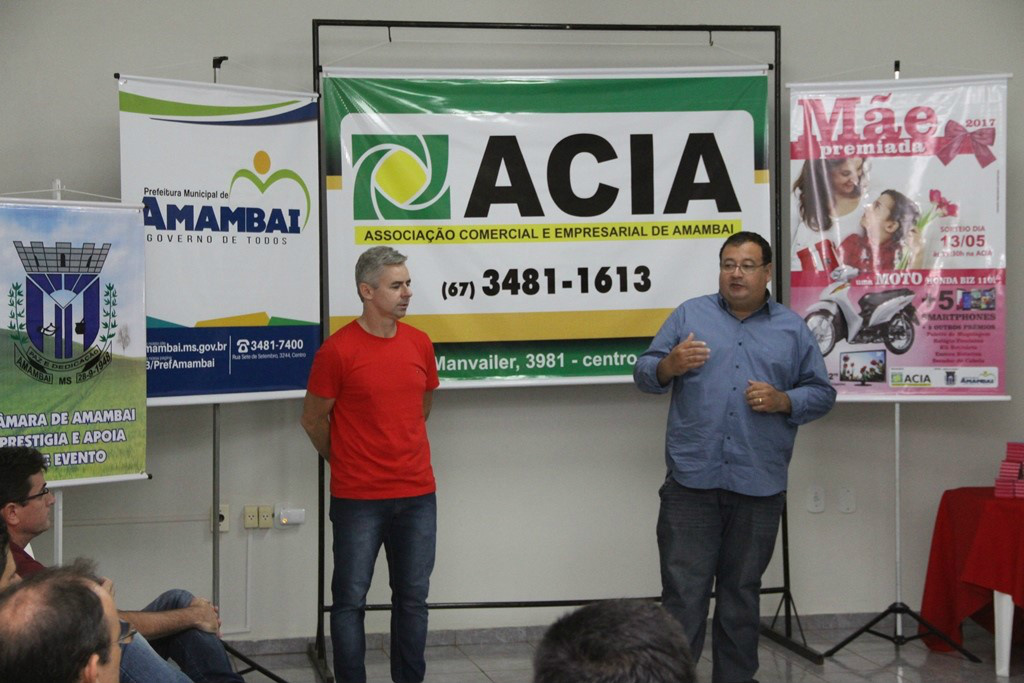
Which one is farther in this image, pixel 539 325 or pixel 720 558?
pixel 539 325

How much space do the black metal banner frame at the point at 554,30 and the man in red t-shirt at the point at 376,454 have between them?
1.57ft

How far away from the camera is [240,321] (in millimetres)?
4141

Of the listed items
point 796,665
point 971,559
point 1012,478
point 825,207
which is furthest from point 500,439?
point 1012,478

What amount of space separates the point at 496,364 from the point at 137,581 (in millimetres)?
1640

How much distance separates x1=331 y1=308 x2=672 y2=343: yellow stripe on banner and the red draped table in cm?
139

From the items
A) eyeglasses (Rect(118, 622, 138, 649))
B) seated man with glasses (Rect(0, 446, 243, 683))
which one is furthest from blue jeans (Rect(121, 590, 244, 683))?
eyeglasses (Rect(118, 622, 138, 649))

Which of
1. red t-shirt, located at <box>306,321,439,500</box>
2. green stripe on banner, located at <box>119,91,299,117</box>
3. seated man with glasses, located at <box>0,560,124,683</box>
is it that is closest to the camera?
seated man with glasses, located at <box>0,560,124,683</box>

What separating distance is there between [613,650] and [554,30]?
3724mm

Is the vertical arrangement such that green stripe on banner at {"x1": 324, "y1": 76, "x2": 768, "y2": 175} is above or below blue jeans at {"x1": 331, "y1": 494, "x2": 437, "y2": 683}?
above

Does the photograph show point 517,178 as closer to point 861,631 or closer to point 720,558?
point 720,558

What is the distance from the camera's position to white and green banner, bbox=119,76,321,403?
398 centimetres

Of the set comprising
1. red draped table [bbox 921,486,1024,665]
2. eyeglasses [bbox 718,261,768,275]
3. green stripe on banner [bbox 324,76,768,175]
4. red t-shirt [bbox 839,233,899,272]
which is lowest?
red draped table [bbox 921,486,1024,665]

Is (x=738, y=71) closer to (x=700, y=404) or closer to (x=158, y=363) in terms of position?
(x=700, y=404)

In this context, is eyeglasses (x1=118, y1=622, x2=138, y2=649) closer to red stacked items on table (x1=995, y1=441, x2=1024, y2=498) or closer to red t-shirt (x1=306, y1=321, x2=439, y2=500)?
red t-shirt (x1=306, y1=321, x2=439, y2=500)
